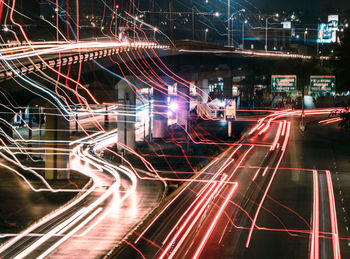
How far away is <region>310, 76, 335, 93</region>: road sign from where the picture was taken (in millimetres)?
48562

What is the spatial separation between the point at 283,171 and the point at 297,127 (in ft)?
82.0

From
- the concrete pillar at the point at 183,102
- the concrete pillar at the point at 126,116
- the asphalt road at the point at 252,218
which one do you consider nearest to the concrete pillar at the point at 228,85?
the concrete pillar at the point at 183,102

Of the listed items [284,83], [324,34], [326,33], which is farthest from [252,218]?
[326,33]

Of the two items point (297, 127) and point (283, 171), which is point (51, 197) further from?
point (297, 127)

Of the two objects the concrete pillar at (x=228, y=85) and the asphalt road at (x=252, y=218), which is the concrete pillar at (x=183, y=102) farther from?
the concrete pillar at (x=228, y=85)

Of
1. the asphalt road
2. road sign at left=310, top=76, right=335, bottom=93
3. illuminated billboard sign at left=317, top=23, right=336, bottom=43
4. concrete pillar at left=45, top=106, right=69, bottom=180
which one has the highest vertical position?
illuminated billboard sign at left=317, top=23, right=336, bottom=43

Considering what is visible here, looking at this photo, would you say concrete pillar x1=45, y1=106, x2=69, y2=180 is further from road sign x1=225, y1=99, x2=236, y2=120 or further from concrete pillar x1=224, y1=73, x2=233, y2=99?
concrete pillar x1=224, y1=73, x2=233, y2=99

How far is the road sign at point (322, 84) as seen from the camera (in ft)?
159

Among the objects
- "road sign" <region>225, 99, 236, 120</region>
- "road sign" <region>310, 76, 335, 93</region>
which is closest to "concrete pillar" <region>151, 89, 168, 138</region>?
"road sign" <region>225, 99, 236, 120</region>

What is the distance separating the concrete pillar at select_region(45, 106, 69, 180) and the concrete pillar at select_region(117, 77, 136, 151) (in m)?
11.0

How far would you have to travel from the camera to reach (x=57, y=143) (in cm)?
2402

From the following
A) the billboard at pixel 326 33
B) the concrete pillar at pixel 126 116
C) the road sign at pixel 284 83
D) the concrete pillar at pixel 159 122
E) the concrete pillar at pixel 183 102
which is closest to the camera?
the concrete pillar at pixel 126 116

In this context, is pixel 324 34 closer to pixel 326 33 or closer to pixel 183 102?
pixel 326 33

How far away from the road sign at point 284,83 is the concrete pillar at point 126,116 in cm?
1575
